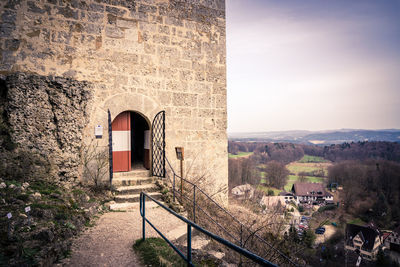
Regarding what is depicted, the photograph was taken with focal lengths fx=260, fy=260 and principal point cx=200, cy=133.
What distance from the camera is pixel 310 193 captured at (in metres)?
45.2

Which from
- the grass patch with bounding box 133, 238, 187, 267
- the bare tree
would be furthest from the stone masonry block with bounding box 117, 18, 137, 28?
the bare tree

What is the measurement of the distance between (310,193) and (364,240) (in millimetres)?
13247

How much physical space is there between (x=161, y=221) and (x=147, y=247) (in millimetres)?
1600

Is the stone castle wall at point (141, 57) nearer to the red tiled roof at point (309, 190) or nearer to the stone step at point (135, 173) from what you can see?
the stone step at point (135, 173)

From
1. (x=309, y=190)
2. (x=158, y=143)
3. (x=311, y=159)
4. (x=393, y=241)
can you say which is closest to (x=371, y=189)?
(x=309, y=190)

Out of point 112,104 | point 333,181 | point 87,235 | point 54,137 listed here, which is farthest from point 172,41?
point 333,181

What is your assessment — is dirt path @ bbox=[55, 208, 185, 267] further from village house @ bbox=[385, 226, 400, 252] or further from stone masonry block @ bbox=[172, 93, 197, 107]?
village house @ bbox=[385, 226, 400, 252]

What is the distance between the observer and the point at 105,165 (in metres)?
6.85

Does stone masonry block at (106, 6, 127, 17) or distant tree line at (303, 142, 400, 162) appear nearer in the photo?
stone masonry block at (106, 6, 127, 17)

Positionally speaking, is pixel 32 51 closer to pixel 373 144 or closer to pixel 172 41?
pixel 172 41

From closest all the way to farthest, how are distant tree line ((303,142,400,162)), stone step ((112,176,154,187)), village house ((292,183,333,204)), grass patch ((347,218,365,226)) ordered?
stone step ((112,176,154,187))
grass patch ((347,218,365,226))
village house ((292,183,333,204))
distant tree line ((303,142,400,162))

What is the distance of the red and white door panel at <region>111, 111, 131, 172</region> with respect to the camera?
7430 millimetres

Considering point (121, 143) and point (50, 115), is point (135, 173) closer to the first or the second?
point (121, 143)

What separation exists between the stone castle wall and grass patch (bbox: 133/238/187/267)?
3697 millimetres
